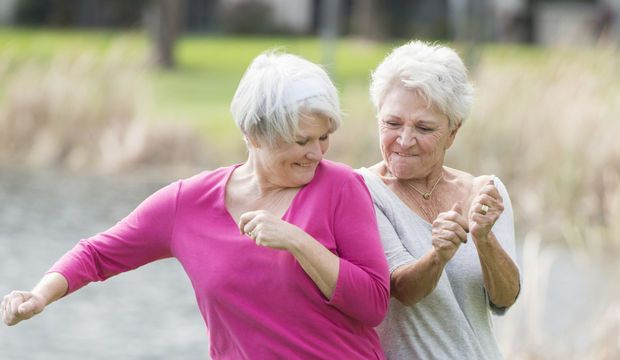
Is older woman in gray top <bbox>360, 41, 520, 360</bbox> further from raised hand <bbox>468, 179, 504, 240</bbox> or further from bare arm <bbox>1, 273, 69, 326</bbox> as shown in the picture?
bare arm <bbox>1, 273, 69, 326</bbox>

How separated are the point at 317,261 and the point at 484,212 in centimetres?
47

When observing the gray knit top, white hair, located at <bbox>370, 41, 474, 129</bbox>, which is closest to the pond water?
the gray knit top

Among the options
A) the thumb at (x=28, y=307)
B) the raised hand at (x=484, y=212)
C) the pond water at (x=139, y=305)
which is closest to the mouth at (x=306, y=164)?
the raised hand at (x=484, y=212)

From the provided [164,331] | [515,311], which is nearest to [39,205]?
[164,331]

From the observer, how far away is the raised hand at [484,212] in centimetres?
337

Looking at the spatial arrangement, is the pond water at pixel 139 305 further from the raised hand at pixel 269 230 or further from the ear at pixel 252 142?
the raised hand at pixel 269 230

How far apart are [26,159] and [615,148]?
645 cm

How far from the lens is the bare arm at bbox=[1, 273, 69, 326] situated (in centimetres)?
326

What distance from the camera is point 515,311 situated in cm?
653

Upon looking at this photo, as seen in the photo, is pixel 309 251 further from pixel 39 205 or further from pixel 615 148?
pixel 39 205

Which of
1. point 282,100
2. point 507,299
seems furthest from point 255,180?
point 507,299

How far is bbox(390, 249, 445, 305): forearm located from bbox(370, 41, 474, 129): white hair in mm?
390

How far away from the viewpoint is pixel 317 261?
316 centimetres

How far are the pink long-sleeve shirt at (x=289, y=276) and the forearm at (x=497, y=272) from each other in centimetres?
29
